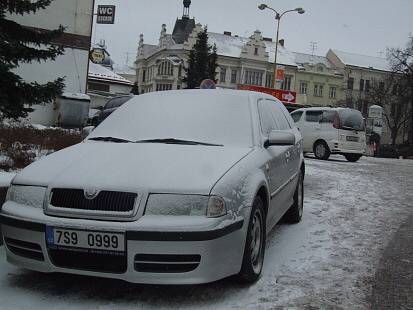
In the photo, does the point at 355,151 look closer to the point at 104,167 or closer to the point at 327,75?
the point at 104,167

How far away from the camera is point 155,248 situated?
3.44 metres

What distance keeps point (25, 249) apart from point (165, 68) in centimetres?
7320

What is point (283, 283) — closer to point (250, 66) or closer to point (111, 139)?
point (111, 139)

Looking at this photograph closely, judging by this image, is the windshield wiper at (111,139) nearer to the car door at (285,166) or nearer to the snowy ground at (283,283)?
the snowy ground at (283,283)

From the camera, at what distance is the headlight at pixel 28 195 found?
372cm

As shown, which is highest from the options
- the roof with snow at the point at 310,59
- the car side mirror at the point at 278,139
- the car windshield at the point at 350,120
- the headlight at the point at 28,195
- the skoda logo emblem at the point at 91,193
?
the roof with snow at the point at 310,59

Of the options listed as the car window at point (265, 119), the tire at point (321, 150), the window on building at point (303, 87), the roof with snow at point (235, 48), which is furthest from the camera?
the window on building at point (303, 87)

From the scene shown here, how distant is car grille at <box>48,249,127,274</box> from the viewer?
3.52 metres

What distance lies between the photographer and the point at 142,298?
146 inches

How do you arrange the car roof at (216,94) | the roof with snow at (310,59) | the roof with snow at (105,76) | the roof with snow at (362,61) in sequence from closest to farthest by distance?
the car roof at (216,94) < the roof with snow at (105,76) < the roof with snow at (310,59) < the roof with snow at (362,61)

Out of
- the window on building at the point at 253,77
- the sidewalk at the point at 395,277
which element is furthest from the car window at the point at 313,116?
the window on building at the point at 253,77

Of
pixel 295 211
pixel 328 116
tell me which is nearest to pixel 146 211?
pixel 295 211

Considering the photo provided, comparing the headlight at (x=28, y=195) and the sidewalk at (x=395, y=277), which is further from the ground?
the headlight at (x=28, y=195)

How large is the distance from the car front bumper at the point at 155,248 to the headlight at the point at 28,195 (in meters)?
0.06
